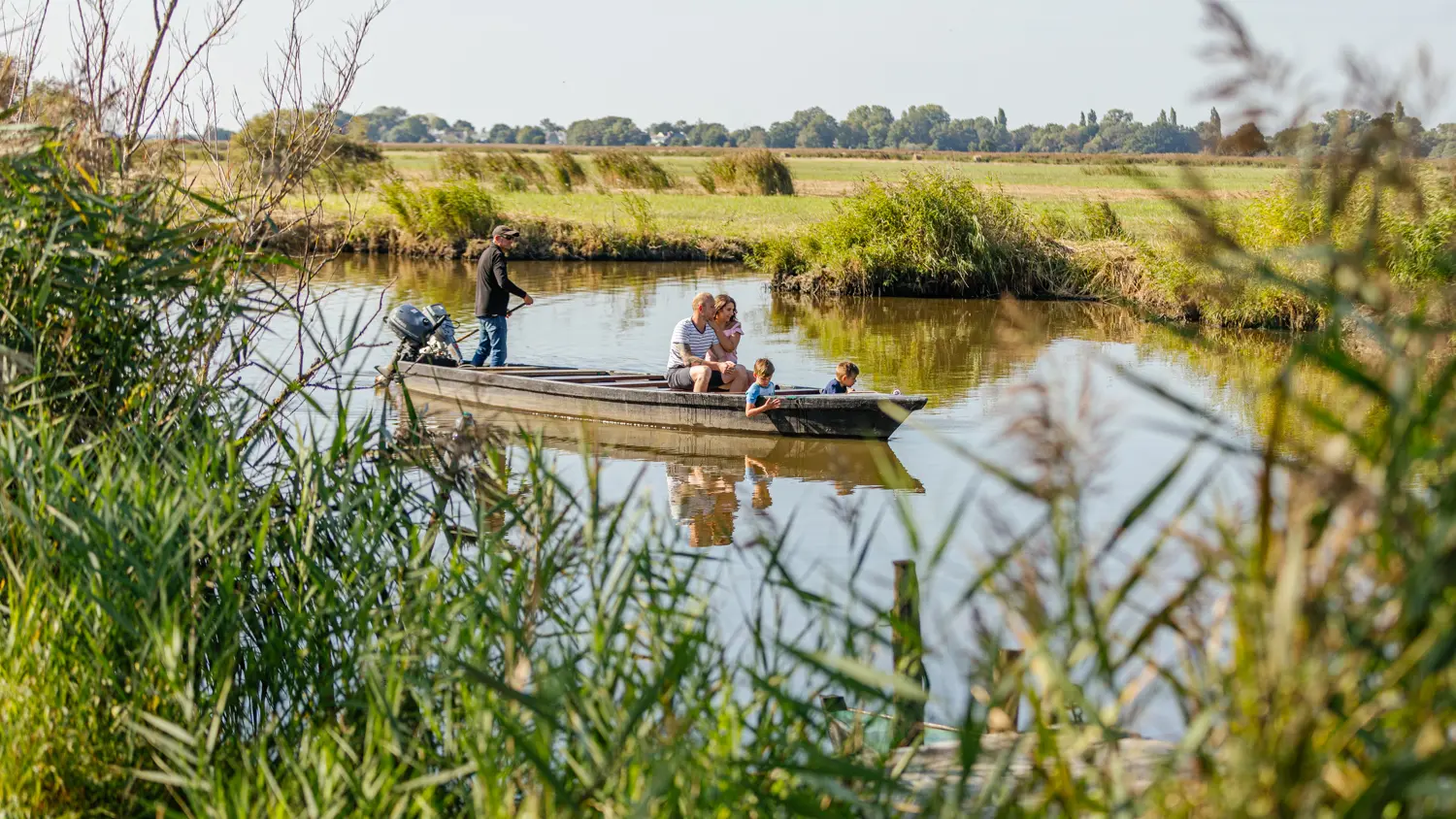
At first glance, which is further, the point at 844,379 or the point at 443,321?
the point at 443,321

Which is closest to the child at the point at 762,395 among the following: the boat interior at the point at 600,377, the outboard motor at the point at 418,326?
the boat interior at the point at 600,377

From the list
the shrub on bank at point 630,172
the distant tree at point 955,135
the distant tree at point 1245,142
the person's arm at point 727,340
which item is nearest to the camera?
the distant tree at point 1245,142

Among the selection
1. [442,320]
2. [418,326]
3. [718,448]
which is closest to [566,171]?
[418,326]

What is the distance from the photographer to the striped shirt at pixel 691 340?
1285cm

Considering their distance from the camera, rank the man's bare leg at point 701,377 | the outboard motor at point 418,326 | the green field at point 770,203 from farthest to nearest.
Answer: the green field at point 770,203 < the outboard motor at point 418,326 < the man's bare leg at point 701,377

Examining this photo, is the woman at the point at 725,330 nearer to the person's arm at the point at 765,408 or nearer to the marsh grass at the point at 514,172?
the person's arm at the point at 765,408

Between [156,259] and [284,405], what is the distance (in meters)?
1.26

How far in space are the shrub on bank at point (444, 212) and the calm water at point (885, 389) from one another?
1.47 m

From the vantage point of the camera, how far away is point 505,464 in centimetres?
432

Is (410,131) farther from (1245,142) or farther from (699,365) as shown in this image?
(1245,142)

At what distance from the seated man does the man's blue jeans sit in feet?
7.97

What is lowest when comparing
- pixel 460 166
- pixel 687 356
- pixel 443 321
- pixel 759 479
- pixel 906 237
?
pixel 759 479

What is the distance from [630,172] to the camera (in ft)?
141

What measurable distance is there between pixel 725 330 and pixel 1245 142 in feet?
36.0
